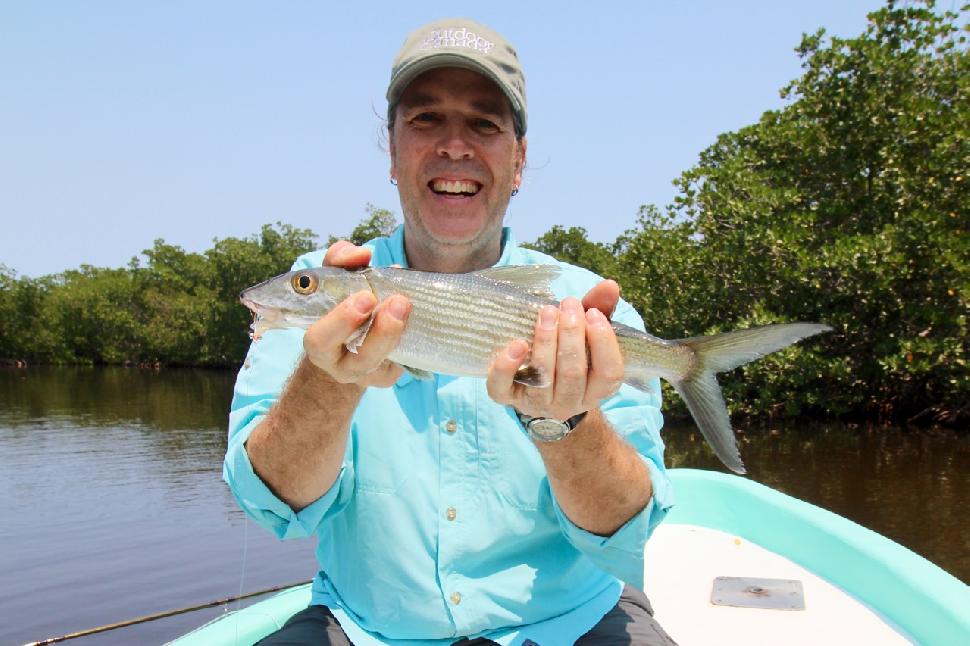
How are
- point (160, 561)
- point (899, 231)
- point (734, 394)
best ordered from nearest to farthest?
1. point (160, 561)
2. point (899, 231)
3. point (734, 394)

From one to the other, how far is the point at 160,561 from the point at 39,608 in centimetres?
248

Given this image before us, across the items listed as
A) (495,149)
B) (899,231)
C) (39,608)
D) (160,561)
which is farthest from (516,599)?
(899,231)

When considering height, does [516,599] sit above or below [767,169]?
below

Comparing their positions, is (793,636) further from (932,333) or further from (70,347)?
(70,347)

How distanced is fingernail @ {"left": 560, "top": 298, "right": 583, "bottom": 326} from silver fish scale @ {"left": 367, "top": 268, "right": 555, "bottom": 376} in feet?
0.36

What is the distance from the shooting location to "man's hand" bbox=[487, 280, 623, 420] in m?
2.57

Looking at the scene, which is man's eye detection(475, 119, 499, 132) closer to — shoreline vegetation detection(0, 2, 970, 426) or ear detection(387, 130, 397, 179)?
ear detection(387, 130, 397, 179)

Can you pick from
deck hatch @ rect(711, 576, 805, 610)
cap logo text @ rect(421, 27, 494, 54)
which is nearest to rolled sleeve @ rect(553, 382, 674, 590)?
cap logo text @ rect(421, 27, 494, 54)

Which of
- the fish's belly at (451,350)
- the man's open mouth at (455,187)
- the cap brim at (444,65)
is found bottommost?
the fish's belly at (451,350)

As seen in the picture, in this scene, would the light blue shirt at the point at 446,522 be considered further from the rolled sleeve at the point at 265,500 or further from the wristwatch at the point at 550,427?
the wristwatch at the point at 550,427

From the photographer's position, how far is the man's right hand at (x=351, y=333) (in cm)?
249

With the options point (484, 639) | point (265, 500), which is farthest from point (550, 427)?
point (265, 500)

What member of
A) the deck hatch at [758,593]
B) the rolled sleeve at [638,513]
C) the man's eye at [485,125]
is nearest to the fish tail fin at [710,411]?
the rolled sleeve at [638,513]

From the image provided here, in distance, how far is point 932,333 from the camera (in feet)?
61.4
